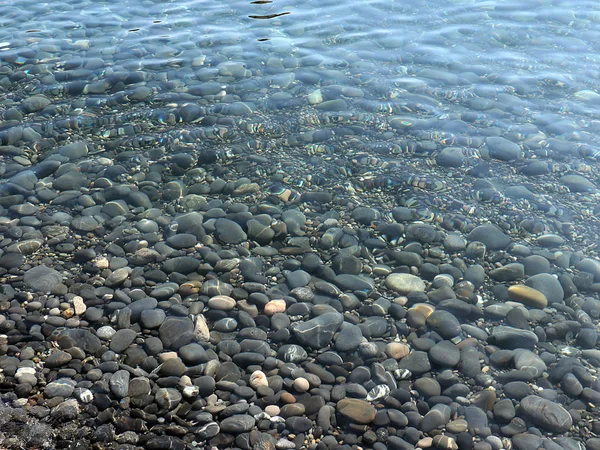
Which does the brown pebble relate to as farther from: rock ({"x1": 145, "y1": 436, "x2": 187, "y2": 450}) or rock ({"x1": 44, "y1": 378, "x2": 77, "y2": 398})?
rock ({"x1": 44, "y1": 378, "x2": 77, "y2": 398})

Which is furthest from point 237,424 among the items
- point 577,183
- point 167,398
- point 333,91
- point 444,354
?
point 333,91

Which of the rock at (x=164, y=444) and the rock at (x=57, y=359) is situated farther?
the rock at (x=57, y=359)

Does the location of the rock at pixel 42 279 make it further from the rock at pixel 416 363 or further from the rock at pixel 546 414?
the rock at pixel 546 414

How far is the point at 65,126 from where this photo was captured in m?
5.61

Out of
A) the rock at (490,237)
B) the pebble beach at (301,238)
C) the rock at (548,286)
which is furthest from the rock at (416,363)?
the rock at (490,237)

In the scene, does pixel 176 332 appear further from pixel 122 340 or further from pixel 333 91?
pixel 333 91

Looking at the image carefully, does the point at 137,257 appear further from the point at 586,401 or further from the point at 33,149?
the point at 586,401

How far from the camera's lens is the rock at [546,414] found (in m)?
3.01

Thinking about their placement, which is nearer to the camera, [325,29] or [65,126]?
[65,126]

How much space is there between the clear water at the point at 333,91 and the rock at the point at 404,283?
2.96ft

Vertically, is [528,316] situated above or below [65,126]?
below

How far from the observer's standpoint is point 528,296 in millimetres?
3855

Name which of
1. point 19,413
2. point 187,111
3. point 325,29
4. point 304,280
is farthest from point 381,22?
point 19,413

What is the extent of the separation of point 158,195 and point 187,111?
1.41 meters
